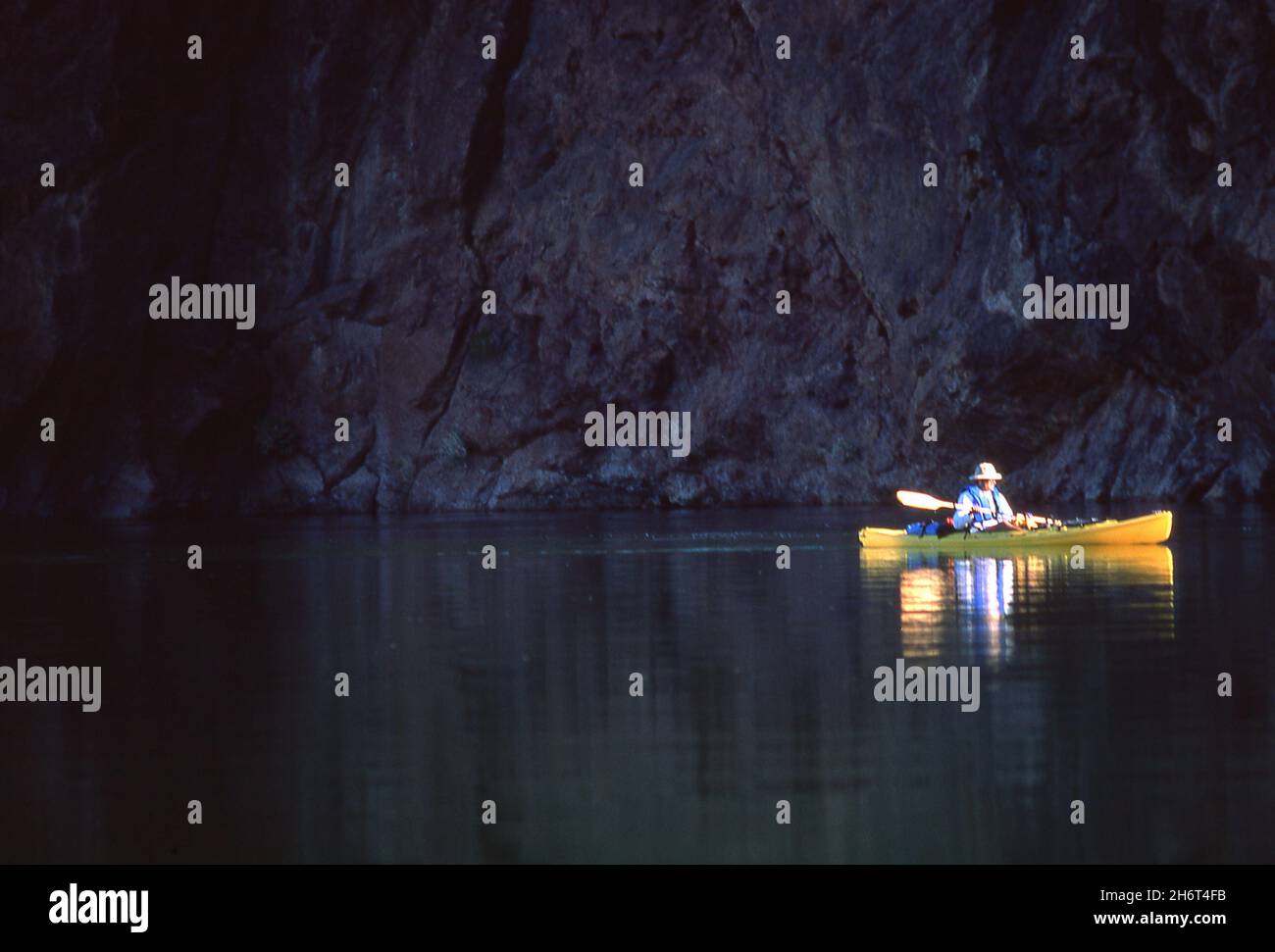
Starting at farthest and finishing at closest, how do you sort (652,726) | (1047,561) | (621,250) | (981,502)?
(621,250), (981,502), (1047,561), (652,726)

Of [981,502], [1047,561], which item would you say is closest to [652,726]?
[1047,561]

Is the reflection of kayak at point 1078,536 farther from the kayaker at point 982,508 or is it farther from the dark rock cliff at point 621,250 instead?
the dark rock cliff at point 621,250

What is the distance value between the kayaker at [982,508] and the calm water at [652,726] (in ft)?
27.5

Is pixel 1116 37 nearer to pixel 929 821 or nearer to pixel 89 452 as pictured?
pixel 89 452

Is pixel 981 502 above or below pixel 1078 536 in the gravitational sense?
above

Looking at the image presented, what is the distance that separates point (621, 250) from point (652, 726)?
5657 centimetres

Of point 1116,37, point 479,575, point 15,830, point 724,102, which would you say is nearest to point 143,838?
point 15,830

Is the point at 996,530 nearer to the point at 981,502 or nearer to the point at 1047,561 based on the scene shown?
the point at 981,502

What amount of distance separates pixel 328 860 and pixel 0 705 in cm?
645

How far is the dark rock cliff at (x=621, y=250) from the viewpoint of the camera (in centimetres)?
5366

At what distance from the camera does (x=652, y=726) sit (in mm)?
11953

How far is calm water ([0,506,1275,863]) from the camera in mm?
8844

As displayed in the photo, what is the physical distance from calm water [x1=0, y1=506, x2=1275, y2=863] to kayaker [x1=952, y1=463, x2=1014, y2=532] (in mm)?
8377

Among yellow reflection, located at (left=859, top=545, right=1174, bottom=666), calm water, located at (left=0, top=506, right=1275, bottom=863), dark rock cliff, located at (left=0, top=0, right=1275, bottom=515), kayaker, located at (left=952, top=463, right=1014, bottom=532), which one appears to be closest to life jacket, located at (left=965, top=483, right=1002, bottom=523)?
kayaker, located at (left=952, top=463, right=1014, bottom=532)
